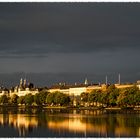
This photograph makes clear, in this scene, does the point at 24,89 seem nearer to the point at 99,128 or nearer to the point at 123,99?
the point at 123,99

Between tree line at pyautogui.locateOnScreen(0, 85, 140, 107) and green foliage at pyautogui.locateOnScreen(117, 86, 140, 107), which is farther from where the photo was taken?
tree line at pyautogui.locateOnScreen(0, 85, 140, 107)

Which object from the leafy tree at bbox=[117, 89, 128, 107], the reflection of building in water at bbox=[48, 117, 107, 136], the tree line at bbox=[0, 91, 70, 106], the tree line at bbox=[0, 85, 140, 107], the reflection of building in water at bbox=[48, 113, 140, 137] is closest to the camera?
the reflection of building in water at bbox=[48, 113, 140, 137]

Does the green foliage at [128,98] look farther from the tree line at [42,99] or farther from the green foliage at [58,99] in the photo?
the tree line at [42,99]

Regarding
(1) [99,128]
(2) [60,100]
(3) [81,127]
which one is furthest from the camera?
(2) [60,100]

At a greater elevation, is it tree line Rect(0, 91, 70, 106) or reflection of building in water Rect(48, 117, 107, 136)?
tree line Rect(0, 91, 70, 106)

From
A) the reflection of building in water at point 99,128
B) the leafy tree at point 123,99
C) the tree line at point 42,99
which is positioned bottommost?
the reflection of building in water at point 99,128

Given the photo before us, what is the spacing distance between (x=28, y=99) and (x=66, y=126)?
33.4 m

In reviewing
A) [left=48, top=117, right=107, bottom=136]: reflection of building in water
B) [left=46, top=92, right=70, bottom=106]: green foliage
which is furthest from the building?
[left=48, top=117, right=107, bottom=136]: reflection of building in water

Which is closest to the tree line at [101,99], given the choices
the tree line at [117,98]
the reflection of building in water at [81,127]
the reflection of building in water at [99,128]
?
the tree line at [117,98]

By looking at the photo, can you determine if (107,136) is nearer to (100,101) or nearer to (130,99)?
(130,99)

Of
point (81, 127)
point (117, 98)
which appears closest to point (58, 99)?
point (117, 98)

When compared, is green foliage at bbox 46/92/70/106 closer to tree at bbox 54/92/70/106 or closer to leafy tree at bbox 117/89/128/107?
tree at bbox 54/92/70/106

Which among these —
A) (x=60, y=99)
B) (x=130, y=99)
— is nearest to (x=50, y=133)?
(x=130, y=99)

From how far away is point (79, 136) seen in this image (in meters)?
14.2
